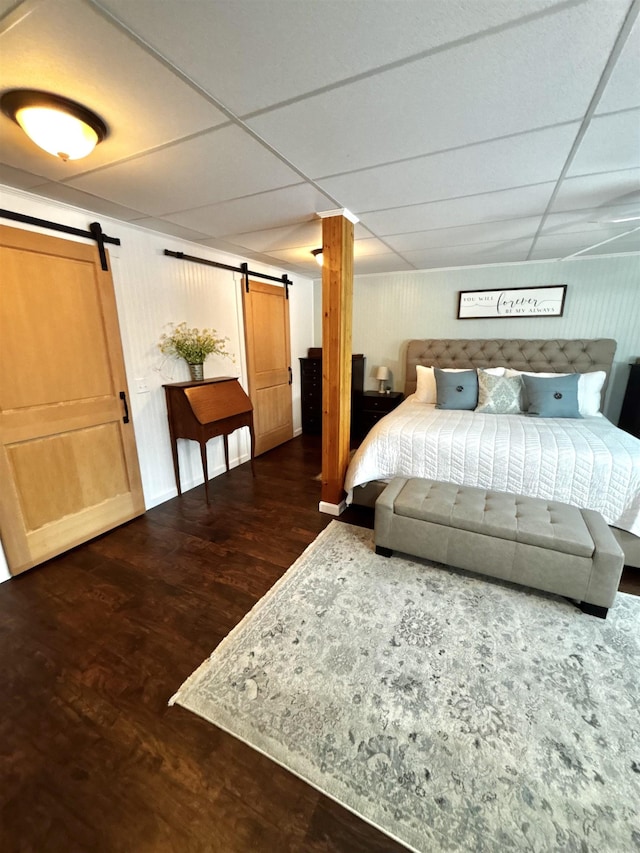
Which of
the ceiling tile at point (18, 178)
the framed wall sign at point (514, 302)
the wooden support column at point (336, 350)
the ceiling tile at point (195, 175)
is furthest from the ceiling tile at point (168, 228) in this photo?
the framed wall sign at point (514, 302)

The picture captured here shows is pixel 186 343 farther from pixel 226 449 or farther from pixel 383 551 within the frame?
pixel 383 551

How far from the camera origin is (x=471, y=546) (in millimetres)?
2113

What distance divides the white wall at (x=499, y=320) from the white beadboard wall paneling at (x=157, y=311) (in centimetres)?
199

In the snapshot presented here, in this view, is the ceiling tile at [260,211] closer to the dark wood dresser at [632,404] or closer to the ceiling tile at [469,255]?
the ceiling tile at [469,255]

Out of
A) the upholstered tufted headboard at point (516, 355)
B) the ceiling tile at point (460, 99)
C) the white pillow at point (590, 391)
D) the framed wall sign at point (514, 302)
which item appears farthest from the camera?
the framed wall sign at point (514, 302)

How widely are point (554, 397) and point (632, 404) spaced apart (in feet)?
3.92

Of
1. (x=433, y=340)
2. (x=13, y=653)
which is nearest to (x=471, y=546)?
(x=13, y=653)

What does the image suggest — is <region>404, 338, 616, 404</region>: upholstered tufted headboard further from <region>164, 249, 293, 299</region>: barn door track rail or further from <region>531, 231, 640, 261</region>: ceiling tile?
<region>164, 249, 293, 299</region>: barn door track rail

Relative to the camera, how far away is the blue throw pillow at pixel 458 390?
11.9ft

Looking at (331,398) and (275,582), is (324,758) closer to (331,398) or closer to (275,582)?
(275,582)

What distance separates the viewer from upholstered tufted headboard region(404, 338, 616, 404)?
3.91m

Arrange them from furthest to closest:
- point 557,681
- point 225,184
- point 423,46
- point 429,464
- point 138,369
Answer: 1. point 138,369
2. point 429,464
3. point 225,184
4. point 557,681
5. point 423,46

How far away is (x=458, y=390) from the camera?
3.67 m

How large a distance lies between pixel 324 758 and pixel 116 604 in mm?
1433
